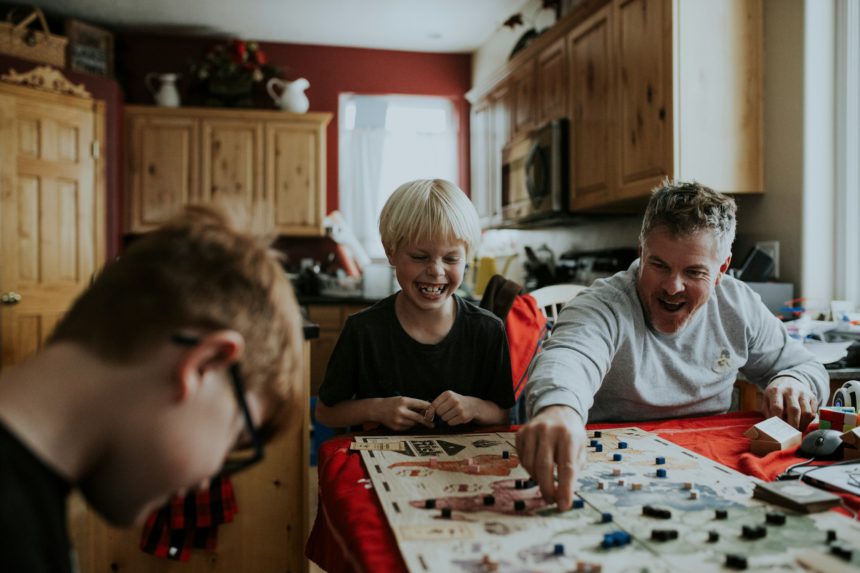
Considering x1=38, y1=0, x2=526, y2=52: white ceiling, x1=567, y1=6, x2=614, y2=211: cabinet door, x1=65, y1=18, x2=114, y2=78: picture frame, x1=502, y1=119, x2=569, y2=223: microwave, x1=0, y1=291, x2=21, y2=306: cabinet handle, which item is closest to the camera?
x1=567, y1=6, x2=614, y2=211: cabinet door

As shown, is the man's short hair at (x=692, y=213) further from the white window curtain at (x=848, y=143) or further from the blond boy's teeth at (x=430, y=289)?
the white window curtain at (x=848, y=143)

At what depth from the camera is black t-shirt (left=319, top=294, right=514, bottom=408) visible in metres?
1.47

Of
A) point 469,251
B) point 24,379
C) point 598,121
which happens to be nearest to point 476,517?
point 24,379

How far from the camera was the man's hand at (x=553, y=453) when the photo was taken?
83cm

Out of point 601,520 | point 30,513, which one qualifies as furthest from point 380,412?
point 30,513

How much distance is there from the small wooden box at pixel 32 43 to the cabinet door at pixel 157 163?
64 centimetres

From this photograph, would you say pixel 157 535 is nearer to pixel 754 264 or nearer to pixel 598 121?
pixel 754 264

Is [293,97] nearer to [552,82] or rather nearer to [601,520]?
[552,82]

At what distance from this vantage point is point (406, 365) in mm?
1485

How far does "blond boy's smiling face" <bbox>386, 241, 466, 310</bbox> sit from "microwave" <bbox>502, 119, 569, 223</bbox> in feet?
7.13

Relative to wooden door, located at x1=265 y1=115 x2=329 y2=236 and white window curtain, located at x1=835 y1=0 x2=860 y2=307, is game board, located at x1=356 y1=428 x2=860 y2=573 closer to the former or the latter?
white window curtain, located at x1=835 y1=0 x2=860 y2=307

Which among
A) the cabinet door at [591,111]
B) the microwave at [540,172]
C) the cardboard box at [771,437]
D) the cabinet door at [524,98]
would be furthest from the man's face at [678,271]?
the cabinet door at [524,98]

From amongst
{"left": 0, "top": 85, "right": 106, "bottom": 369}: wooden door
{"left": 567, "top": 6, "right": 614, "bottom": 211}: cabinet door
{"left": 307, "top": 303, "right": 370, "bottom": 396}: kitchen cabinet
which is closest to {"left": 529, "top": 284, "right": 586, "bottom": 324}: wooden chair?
{"left": 567, "top": 6, "right": 614, "bottom": 211}: cabinet door

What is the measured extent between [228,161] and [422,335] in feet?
12.4
